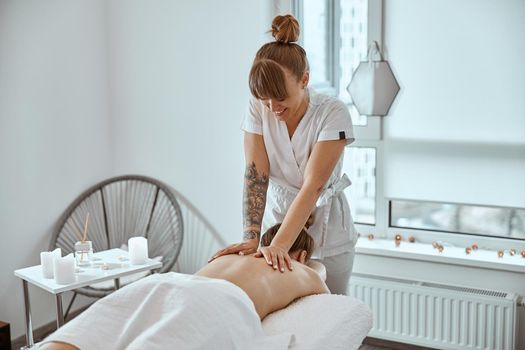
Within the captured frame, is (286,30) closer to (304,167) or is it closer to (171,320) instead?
(304,167)

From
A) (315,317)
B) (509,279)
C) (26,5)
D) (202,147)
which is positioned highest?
(26,5)

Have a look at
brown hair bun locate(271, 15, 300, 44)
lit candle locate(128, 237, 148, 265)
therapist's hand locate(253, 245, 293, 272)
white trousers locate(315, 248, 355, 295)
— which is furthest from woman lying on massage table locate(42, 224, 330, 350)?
lit candle locate(128, 237, 148, 265)

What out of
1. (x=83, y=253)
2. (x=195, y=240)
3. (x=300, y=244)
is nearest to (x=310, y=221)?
(x=300, y=244)

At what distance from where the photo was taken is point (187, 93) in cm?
362

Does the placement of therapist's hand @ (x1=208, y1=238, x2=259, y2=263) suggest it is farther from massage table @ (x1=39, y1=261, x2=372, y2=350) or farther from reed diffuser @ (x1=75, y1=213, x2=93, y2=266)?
reed diffuser @ (x1=75, y1=213, x2=93, y2=266)

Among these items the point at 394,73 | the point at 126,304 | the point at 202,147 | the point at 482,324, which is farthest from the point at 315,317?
the point at 202,147

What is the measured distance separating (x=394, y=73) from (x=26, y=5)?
73.8 inches

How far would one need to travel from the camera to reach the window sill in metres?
2.95

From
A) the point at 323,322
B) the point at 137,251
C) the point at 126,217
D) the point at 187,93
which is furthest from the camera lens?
the point at 126,217

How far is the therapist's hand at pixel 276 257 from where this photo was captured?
6.31 feet

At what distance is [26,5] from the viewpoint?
11.1ft

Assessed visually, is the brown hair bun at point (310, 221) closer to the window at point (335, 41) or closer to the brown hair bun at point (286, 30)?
the brown hair bun at point (286, 30)

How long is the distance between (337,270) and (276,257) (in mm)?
499

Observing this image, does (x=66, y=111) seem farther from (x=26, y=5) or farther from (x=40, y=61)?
(x=26, y=5)
